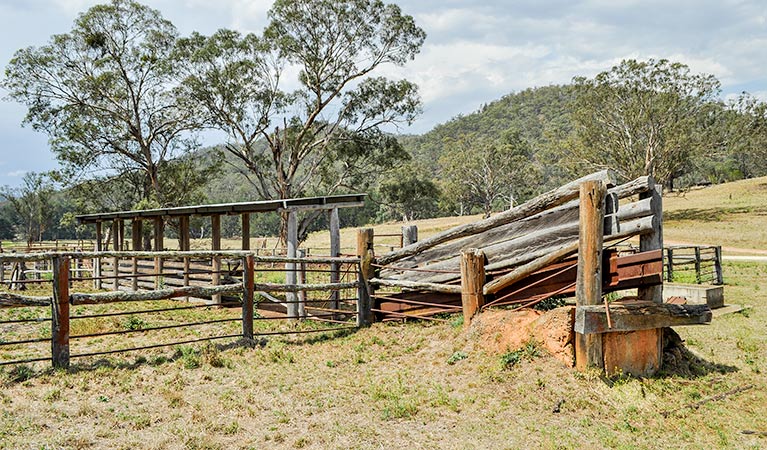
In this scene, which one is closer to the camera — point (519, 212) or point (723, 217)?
point (519, 212)

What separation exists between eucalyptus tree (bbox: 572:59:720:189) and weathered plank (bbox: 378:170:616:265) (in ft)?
120

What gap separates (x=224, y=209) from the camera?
1339 centimetres

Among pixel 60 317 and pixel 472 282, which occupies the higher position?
pixel 472 282

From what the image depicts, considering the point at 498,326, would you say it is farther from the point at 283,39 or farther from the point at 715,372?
the point at 283,39

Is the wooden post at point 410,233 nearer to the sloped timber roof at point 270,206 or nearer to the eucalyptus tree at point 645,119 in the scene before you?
the sloped timber roof at point 270,206

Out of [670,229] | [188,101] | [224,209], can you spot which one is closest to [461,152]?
[670,229]

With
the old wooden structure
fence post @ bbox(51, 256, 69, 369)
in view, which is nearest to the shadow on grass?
the old wooden structure

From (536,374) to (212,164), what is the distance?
3400cm

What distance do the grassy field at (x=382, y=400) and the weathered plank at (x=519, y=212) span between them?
4.88 feet

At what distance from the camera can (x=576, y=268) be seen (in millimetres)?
6875

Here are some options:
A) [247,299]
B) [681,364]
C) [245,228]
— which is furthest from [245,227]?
[681,364]

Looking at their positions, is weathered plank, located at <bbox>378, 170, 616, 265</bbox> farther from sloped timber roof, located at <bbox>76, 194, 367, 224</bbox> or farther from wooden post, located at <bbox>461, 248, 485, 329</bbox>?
sloped timber roof, located at <bbox>76, 194, 367, 224</bbox>

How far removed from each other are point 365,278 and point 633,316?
4.74m

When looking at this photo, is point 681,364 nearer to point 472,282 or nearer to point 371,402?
point 472,282
